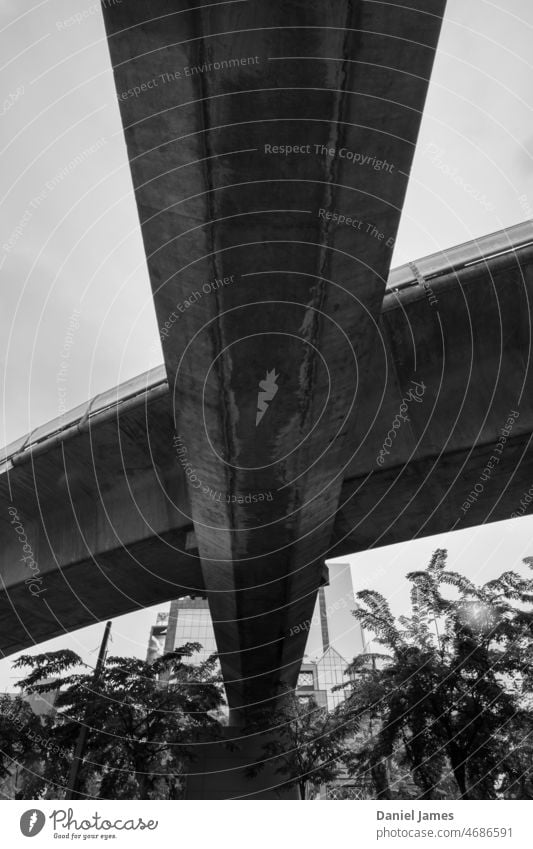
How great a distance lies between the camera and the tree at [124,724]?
1475 cm

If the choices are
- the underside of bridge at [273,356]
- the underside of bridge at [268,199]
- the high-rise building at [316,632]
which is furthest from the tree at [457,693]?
the high-rise building at [316,632]

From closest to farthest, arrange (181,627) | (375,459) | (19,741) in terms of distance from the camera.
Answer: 1. (375,459)
2. (19,741)
3. (181,627)

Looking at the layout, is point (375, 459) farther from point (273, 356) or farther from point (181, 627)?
point (181, 627)

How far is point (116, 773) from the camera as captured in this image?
14734 millimetres

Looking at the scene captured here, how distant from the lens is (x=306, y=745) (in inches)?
547

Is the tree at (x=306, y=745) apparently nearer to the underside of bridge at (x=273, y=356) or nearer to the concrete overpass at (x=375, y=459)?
the underside of bridge at (x=273, y=356)

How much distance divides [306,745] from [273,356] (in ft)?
41.4

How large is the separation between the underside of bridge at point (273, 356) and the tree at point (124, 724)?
151 inches

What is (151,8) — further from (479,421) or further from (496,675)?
(496,675)

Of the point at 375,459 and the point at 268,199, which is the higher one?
the point at 375,459

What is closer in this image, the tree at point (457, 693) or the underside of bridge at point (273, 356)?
the underside of bridge at point (273, 356)

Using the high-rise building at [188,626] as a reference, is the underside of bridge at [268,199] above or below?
below

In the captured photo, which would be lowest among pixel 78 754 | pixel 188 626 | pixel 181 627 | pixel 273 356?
pixel 78 754

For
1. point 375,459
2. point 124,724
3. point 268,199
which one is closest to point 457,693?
point 375,459
